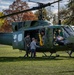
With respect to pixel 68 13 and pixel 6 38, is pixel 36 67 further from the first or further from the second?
pixel 68 13

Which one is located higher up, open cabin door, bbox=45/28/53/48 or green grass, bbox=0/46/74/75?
open cabin door, bbox=45/28/53/48

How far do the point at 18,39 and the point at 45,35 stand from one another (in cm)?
300

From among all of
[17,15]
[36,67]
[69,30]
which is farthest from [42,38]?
[17,15]

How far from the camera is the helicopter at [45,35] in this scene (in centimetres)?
2325

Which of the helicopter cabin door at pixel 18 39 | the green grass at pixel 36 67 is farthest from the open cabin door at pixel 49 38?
the green grass at pixel 36 67

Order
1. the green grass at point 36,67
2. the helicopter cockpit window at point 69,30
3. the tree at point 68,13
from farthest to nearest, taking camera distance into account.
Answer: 1. the tree at point 68,13
2. the helicopter cockpit window at point 69,30
3. the green grass at point 36,67

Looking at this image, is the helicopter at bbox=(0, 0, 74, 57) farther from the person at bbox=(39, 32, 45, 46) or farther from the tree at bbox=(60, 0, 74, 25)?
the tree at bbox=(60, 0, 74, 25)

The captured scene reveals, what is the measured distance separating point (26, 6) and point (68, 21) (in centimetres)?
4185

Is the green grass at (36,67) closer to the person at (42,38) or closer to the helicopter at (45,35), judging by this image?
the helicopter at (45,35)

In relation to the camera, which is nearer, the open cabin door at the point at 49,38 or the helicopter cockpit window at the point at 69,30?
the helicopter cockpit window at the point at 69,30

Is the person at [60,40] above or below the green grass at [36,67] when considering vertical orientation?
above

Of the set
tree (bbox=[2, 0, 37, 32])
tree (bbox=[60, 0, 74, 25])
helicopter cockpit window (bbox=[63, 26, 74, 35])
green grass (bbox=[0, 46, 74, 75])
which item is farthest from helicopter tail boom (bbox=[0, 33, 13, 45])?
tree (bbox=[2, 0, 37, 32])

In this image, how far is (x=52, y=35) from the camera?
23875 mm

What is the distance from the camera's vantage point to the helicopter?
76.3 ft
